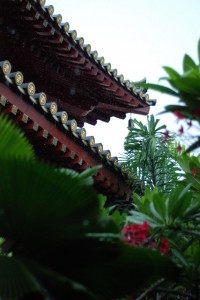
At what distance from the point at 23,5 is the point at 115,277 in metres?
4.10

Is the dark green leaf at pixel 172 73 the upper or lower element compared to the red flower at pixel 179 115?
upper

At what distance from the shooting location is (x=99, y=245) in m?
1.59

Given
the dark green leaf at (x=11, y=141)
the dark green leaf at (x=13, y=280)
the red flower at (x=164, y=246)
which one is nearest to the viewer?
the dark green leaf at (x=13, y=280)

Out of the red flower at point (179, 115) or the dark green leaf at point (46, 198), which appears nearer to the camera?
the dark green leaf at point (46, 198)

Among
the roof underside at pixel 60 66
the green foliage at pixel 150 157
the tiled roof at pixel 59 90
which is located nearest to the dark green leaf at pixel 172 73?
the tiled roof at pixel 59 90

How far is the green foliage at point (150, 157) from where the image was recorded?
201 inches

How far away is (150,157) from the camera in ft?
17.1

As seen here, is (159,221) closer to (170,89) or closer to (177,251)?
(177,251)

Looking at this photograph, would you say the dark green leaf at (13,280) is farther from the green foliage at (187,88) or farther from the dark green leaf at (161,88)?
the dark green leaf at (161,88)

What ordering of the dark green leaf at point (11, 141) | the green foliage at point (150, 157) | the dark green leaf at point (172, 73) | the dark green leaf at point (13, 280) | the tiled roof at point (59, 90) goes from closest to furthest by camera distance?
the dark green leaf at point (13, 280), the dark green leaf at point (11, 141), the dark green leaf at point (172, 73), the tiled roof at point (59, 90), the green foliage at point (150, 157)

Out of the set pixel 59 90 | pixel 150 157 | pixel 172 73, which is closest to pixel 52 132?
pixel 150 157

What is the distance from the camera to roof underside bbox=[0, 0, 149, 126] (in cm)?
546

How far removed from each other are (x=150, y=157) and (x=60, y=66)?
Result: 6.00ft

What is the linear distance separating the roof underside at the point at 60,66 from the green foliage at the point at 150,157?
1097 mm
